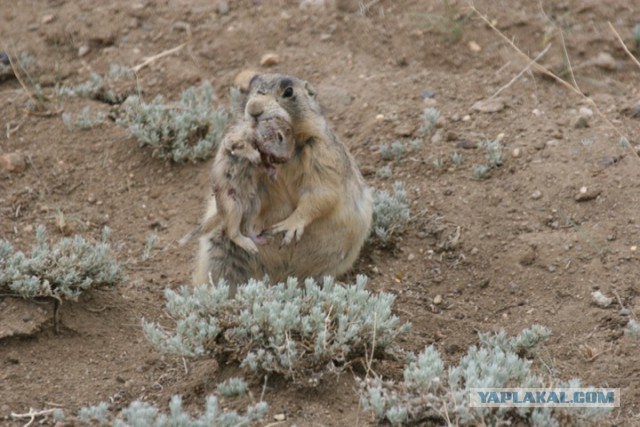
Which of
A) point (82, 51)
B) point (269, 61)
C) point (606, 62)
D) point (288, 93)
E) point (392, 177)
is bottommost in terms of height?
point (392, 177)

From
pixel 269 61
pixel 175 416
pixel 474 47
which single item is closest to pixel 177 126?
pixel 269 61

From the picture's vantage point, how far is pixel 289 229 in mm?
5938

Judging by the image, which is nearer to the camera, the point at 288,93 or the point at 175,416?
the point at 175,416

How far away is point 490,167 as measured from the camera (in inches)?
285

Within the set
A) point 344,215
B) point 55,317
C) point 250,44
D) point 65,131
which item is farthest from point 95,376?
point 250,44

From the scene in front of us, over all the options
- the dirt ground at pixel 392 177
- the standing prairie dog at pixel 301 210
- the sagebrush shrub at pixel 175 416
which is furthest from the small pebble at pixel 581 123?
the sagebrush shrub at pixel 175 416

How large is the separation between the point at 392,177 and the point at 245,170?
5.86 ft

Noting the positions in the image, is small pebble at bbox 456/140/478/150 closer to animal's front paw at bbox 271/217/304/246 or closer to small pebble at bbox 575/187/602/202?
small pebble at bbox 575/187/602/202

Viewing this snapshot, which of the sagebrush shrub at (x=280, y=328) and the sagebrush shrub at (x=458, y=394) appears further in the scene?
the sagebrush shrub at (x=280, y=328)

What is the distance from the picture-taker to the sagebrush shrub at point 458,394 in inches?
177

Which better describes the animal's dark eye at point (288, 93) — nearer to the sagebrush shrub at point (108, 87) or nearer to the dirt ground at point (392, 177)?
the dirt ground at point (392, 177)

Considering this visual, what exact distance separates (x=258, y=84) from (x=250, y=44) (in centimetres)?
275

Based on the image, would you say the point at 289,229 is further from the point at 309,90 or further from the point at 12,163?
the point at 12,163

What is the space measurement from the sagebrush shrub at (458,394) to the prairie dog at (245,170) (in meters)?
1.46
